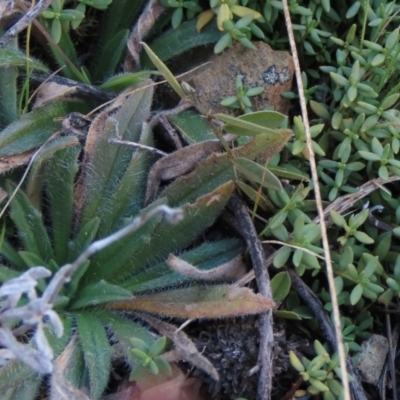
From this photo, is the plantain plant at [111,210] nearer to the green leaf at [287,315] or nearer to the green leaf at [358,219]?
the green leaf at [287,315]

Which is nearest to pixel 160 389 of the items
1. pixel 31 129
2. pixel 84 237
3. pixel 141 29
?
pixel 84 237

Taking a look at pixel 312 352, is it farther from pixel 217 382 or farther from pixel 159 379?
pixel 159 379

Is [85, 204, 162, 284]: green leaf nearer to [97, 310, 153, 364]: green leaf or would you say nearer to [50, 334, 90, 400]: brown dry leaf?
[97, 310, 153, 364]: green leaf

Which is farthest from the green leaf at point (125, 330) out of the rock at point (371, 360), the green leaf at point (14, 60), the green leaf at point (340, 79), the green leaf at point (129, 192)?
the green leaf at point (340, 79)

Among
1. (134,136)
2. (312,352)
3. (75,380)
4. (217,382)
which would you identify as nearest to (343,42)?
(134,136)

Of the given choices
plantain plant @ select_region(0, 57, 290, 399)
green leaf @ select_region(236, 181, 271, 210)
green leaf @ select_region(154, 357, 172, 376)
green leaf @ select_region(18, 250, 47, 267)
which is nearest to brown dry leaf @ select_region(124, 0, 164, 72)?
plantain plant @ select_region(0, 57, 290, 399)

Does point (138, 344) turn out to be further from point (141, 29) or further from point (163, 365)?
point (141, 29)
